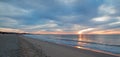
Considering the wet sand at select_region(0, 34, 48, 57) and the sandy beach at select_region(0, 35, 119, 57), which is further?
the sandy beach at select_region(0, 35, 119, 57)

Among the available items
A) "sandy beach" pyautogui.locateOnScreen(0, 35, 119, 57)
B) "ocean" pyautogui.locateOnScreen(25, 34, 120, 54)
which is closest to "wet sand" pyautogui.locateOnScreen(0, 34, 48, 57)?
"sandy beach" pyautogui.locateOnScreen(0, 35, 119, 57)

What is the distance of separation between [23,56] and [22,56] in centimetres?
9

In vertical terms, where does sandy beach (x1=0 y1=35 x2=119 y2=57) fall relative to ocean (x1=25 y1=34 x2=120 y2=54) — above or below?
above

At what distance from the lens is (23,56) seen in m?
13.6

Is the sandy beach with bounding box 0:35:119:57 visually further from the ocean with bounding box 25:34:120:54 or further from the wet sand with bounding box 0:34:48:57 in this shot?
the ocean with bounding box 25:34:120:54

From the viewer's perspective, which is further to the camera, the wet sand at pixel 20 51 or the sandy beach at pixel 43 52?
the sandy beach at pixel 43 52

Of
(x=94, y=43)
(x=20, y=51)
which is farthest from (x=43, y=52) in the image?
(x=94, y=43)

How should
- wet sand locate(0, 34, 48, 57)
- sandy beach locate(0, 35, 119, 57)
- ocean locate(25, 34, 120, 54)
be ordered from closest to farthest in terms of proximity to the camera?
wet sand locate(0, 34, 48, 57) → sandy beach locate(0, 35, 119, 57) → ocean locate(25, 34, 120, 54)

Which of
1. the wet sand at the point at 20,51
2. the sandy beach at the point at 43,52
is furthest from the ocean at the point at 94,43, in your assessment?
the wet sand at the point at 20,51

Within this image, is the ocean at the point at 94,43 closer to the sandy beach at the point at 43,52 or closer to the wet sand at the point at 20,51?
the sandy beach at the point at 43,52

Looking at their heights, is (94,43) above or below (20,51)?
below

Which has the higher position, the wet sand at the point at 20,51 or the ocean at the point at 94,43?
the wet sand at the point at 20,51

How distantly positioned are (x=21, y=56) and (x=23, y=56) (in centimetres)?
18

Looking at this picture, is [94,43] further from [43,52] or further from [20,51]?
[20,51]
